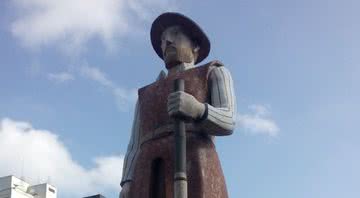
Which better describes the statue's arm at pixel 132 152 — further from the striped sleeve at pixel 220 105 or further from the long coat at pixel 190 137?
the striped sleeve at pixel 220 105

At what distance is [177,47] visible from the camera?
7.13 metres

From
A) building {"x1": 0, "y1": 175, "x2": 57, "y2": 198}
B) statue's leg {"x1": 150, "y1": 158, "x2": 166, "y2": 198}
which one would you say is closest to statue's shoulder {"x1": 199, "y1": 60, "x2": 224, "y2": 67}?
statue's leg {"x1": 150, "y1": 158, "x2": 166, "y2": 198}

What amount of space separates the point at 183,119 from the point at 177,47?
148 cm

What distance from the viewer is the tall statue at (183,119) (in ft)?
20.0

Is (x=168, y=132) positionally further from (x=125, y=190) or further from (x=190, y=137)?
(x=125, y=190)

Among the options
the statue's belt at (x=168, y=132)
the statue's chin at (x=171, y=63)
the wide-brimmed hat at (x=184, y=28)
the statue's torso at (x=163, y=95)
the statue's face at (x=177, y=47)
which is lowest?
the statue's belt at (x=168, y=132)

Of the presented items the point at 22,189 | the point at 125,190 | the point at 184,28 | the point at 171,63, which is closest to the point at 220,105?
the point at 171,63

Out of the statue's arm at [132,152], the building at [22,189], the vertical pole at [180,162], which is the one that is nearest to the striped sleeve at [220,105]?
Answer: the vertical pole at [180,162]

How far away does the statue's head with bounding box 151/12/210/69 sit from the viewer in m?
7.11

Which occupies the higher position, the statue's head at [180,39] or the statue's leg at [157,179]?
the statue's head at [180,39]

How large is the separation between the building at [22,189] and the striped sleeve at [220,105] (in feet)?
122

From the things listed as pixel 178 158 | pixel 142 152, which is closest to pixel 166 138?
pixel 142 152

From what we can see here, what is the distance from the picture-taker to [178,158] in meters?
5.57

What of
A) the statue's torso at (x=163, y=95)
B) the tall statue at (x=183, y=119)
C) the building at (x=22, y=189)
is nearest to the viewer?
the tall statue at (x=183, y=119)
